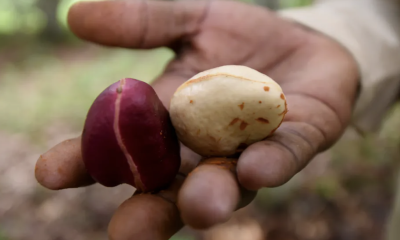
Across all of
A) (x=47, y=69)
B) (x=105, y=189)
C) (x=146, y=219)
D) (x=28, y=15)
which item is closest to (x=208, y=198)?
(x=146, y=219)

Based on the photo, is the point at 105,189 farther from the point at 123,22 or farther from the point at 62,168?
the point at 62,168

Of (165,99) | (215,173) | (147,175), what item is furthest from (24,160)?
(215,173)

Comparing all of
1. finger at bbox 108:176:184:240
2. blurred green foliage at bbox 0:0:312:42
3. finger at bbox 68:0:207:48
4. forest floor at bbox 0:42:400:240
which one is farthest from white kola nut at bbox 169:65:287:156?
blurred green foliage at bbox 0:0:312:42

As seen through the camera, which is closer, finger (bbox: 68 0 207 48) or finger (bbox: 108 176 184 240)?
finger (bbox: 108 176 184 240)

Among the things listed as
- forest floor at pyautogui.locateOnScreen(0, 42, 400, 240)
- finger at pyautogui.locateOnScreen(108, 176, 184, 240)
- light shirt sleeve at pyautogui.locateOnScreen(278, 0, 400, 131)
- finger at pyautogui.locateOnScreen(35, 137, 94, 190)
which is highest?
finger at pyautogui.locateOnScreen(35, 137, 94, 190)

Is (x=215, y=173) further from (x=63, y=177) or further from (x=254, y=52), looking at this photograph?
(x=254, y=52)

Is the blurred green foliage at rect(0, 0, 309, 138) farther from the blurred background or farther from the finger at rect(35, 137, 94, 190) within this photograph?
the finger at rect(35, 137, 94, 190)
